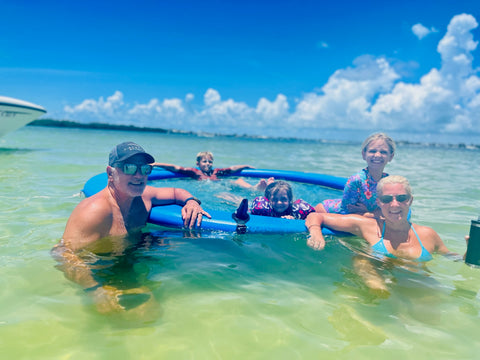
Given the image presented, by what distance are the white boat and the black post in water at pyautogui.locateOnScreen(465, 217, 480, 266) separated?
38.2 feet

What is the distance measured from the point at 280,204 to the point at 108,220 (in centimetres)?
180

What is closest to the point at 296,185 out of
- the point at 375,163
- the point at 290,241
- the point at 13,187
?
the point at 375,163

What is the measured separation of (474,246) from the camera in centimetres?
259

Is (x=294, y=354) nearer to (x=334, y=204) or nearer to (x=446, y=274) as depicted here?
(x=446, y=274)

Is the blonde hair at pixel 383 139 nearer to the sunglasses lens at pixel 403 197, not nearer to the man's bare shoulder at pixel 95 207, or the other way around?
the sunglasses lens at pixel 403 197

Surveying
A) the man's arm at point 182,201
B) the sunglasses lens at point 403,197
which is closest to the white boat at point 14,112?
the man's arm at point 182,201

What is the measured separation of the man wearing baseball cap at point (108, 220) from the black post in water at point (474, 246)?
2421 millimetres

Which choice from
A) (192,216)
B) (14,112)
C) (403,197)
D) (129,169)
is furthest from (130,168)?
(14,112)

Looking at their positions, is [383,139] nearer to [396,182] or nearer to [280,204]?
[396,182]

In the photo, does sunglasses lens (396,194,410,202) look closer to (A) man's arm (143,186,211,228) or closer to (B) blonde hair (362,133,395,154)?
(B) blonde hair (362,133,395,154)

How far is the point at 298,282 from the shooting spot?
2609 millimetres

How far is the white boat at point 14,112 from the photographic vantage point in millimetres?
10265

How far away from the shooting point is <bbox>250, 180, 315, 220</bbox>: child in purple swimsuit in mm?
3719

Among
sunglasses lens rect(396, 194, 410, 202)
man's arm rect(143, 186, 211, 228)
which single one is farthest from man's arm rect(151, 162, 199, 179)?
sunglasses lens rect(396, 194, 410, 202)
